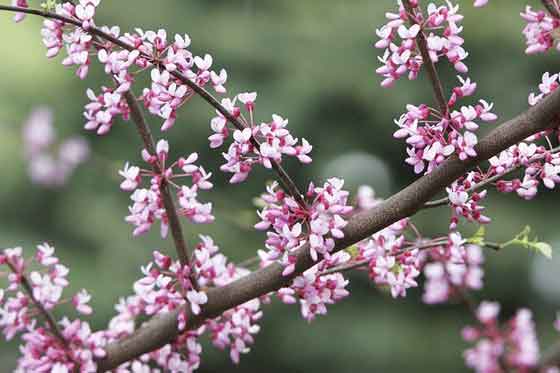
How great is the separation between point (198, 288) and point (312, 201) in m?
0.26

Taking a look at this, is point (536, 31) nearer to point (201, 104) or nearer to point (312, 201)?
point (312, 201)

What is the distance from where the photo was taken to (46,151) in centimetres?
593

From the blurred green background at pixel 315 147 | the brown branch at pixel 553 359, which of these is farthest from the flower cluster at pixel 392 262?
the blurred green background at pixel 315 147

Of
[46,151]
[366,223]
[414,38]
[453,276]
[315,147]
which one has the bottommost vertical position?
[453,276]

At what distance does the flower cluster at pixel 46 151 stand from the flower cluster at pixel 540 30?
4.68 m

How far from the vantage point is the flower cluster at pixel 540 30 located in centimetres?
119

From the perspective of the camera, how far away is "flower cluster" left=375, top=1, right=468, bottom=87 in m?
1.16

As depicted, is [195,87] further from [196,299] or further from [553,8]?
[553,8]

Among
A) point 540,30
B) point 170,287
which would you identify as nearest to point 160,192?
point 170,287

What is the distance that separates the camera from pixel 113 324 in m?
1.58

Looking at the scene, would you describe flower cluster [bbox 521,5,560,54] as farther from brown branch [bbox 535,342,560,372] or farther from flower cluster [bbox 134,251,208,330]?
brown branch [bbox 535,342,560,372]

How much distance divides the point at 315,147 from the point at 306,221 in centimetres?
714

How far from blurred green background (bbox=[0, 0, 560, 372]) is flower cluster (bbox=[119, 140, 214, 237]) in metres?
6.18

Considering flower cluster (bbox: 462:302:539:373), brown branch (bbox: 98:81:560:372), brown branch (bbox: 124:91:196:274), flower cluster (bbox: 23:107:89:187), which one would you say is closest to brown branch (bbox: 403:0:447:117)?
brown branch (bbox: 98:81:560:372)
